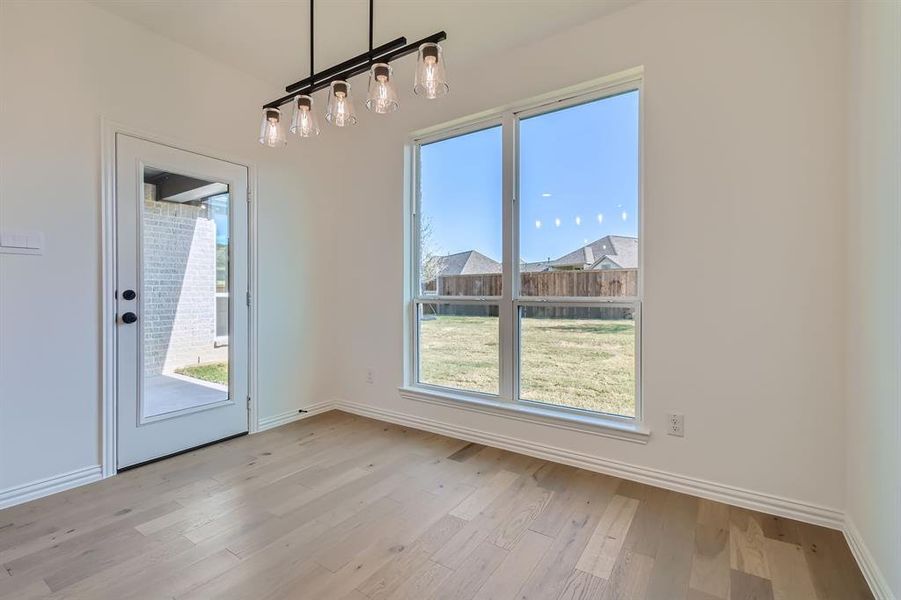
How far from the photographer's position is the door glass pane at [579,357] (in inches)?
98.0

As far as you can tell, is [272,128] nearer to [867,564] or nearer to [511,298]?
[511,298]

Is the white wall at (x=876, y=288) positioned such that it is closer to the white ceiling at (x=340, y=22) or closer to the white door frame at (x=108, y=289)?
the white ceiling at (x=340, y=22)

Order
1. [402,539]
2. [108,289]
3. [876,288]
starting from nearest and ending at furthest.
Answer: [876,288], [402,539], [108,289]

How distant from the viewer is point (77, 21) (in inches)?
89.9

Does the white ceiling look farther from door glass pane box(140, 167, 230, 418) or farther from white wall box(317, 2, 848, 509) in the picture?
door glass pane box(140, 167, 230, 418)

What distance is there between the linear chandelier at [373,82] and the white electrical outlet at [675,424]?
6.74 ft

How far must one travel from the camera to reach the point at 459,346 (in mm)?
3211

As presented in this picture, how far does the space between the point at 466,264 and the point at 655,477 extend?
1.85 m

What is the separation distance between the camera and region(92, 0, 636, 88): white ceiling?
2.34 m

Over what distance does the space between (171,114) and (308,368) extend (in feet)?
7.04

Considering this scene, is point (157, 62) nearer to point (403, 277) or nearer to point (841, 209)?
point (403, 277)

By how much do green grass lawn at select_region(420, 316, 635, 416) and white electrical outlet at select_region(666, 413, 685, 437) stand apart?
21cm

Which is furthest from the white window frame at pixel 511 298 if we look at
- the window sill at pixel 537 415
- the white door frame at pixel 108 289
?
the white door frame at pixel 108 289

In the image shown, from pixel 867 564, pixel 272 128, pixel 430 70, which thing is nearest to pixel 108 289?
pixel 272 128
